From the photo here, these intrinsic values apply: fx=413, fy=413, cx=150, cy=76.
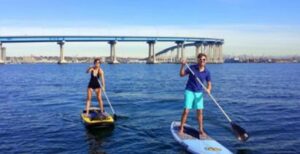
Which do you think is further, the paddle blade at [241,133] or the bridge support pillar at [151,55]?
the bridge support pillar at [151,55]

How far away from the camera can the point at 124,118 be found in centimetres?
1780

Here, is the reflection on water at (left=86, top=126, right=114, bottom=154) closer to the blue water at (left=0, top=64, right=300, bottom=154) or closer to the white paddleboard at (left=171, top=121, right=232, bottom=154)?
the blue water at (left=0, top=64, right=300, bottom=154)

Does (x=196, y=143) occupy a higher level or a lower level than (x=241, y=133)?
lower


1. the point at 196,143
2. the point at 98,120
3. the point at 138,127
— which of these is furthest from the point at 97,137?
the point at 196,143

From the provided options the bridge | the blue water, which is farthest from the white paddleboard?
the bridge

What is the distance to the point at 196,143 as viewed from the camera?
1167cm

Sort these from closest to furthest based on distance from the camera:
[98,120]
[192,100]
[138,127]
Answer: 1. [192,100]
2. [98,120]
3. [138,127]

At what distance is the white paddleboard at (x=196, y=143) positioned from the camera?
10992 millimetres

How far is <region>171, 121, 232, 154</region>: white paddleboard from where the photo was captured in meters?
11.0

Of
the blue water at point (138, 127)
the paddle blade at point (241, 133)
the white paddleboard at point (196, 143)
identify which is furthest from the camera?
the blue water at point (138, 127)

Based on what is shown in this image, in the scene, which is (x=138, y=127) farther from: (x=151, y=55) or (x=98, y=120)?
(x=151, y=55)

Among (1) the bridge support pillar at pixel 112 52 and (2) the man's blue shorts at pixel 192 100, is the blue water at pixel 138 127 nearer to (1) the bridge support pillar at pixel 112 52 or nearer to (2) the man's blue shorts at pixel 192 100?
(2) the man's blue shorts at pixel 192 100

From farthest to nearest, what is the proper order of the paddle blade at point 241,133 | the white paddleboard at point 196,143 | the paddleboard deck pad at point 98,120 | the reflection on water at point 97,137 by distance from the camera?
1. the paddleboard deck pad at point 98,120
2. the reflection on water at point 97,137
3. the paddle blade at point 241,133
4. the white paddleboard at point 196,143

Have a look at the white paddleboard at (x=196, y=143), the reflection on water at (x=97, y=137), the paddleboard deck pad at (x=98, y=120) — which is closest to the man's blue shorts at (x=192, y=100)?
the white paddleboard at (x=196, y=143)
